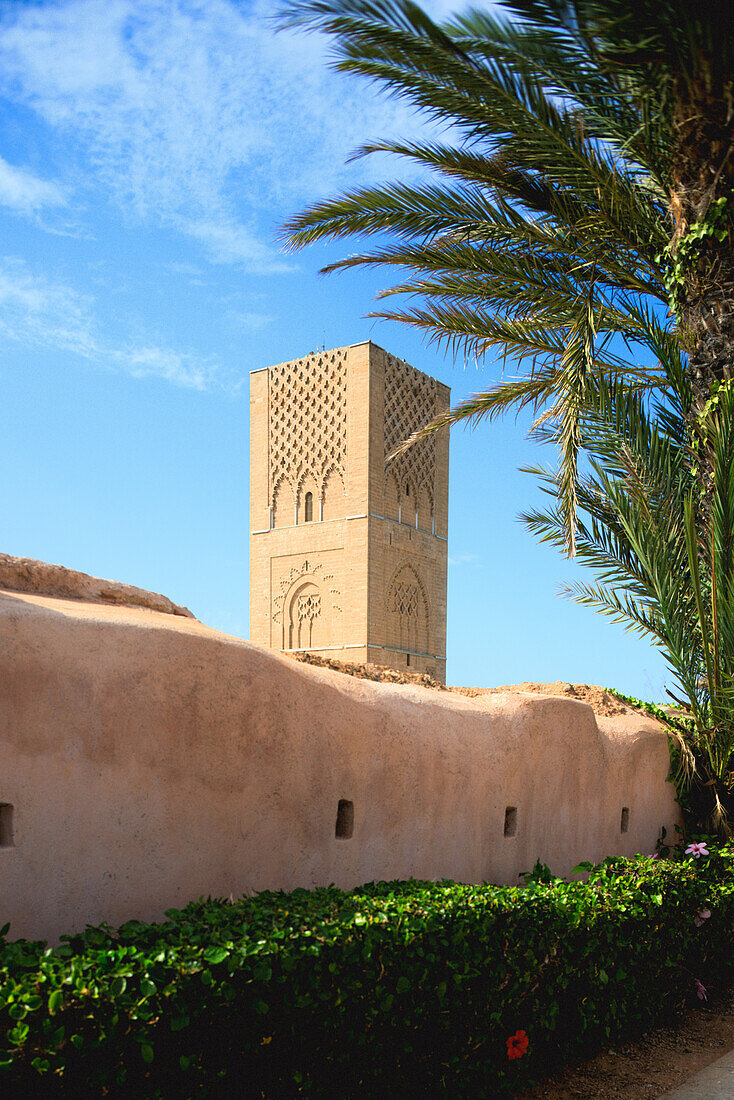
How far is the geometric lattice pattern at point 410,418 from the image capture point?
23.1m

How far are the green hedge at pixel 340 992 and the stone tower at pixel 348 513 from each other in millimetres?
17138

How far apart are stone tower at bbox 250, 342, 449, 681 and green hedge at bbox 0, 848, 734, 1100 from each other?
56.2 ft

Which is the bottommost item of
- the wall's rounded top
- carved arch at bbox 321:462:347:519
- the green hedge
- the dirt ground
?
the dirt ground

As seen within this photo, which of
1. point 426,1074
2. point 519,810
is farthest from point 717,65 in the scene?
point 426,1074

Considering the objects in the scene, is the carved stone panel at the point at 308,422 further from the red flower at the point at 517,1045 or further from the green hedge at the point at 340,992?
the red flower at the point at 517,1045

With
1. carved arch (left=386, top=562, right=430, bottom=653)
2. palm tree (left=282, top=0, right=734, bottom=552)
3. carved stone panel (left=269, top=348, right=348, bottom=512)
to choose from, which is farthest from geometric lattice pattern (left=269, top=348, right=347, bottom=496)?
palm tree (left=282, top=0, right=734, bottom=552)

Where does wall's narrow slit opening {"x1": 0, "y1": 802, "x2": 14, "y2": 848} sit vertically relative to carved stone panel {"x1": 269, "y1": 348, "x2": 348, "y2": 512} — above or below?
below

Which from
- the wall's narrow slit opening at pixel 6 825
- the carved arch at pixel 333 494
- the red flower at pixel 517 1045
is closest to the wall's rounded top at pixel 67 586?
the wall's narrow slit opening at pixel 6 825

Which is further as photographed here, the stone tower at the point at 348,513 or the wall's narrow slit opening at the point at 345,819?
the stone tower at the point at 348,513

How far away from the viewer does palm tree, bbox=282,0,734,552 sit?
18.5 feet

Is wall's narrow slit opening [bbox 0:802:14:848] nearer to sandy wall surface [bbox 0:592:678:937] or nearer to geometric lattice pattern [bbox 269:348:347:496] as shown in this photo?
sandy wall surface [bbox 0:592:678:937]

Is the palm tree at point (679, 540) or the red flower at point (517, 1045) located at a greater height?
the palm tree at point (679, 540)

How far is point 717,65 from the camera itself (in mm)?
5578

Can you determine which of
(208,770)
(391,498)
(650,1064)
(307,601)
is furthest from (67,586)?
(391,498)
